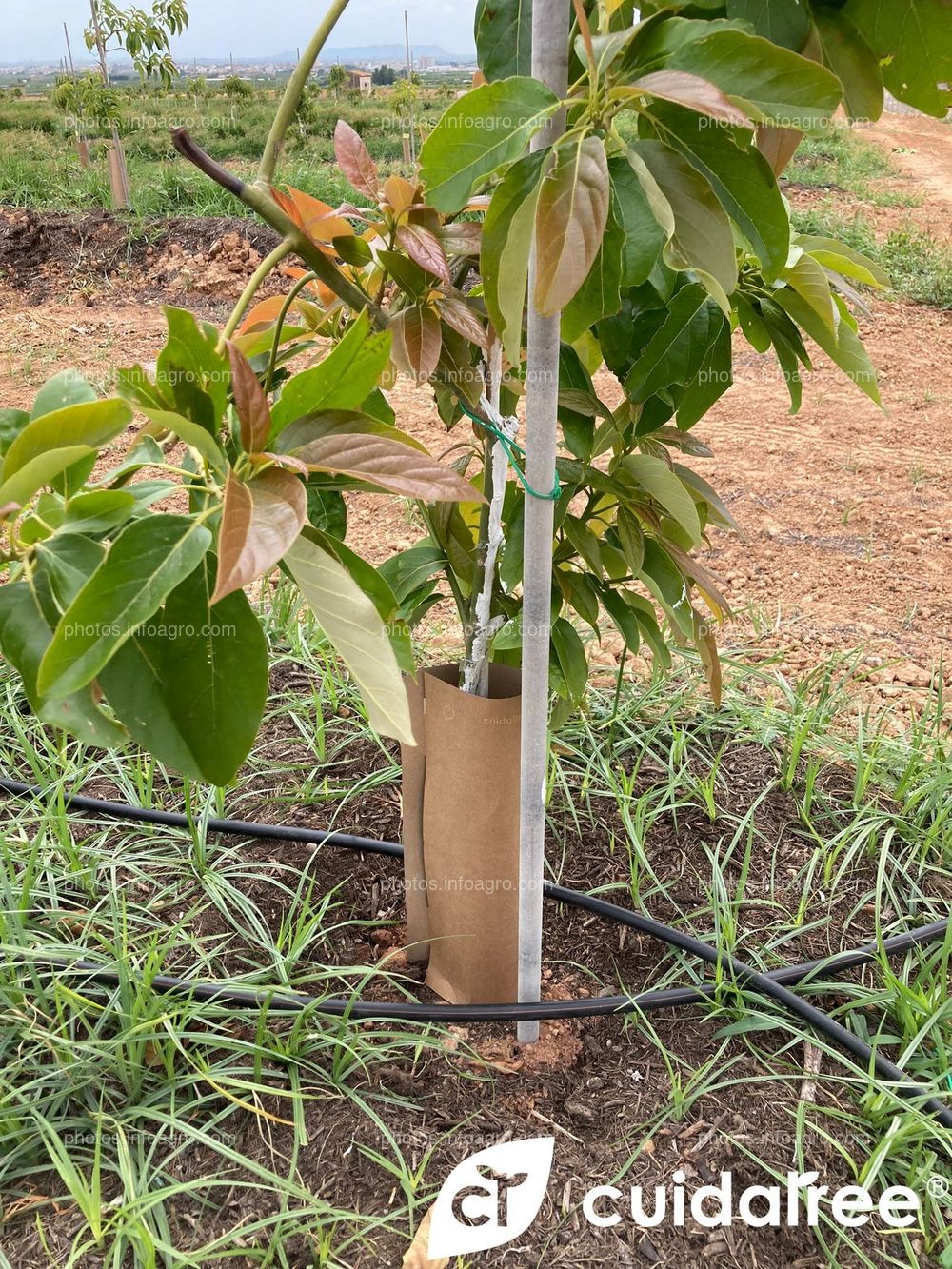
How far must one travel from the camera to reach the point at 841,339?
1.23 m

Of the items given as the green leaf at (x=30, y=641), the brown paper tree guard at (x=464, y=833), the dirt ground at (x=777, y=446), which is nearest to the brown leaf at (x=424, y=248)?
the green leaf at (x=30, y=641)

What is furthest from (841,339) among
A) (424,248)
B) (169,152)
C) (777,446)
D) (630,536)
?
(169,152)

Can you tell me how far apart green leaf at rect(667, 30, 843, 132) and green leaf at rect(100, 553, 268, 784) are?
0.54 metres

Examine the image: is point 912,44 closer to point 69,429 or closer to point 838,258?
point 838,258

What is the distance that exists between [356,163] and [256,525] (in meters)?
0.59

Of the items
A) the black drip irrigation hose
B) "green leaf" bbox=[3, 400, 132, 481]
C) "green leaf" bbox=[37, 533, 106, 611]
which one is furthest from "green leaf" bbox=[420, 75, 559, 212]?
the black drip irrigation hose

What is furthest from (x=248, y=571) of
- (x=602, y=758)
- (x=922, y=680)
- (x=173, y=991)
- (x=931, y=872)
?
(x=922, y=680)

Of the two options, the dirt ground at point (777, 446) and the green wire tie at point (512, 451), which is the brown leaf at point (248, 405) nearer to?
the green wire tie at point (512, 451)

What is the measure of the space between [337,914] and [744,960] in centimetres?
69

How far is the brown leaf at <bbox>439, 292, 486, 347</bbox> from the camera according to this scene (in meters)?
1.03

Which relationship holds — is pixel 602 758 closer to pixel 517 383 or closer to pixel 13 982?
pixel 517 383

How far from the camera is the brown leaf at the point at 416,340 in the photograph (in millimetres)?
1039

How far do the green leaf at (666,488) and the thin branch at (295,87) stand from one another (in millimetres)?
540

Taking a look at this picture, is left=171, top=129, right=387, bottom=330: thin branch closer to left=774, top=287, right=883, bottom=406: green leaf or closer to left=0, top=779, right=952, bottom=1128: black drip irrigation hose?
left=774, top=287, right=883, bottom=406: green leaf
